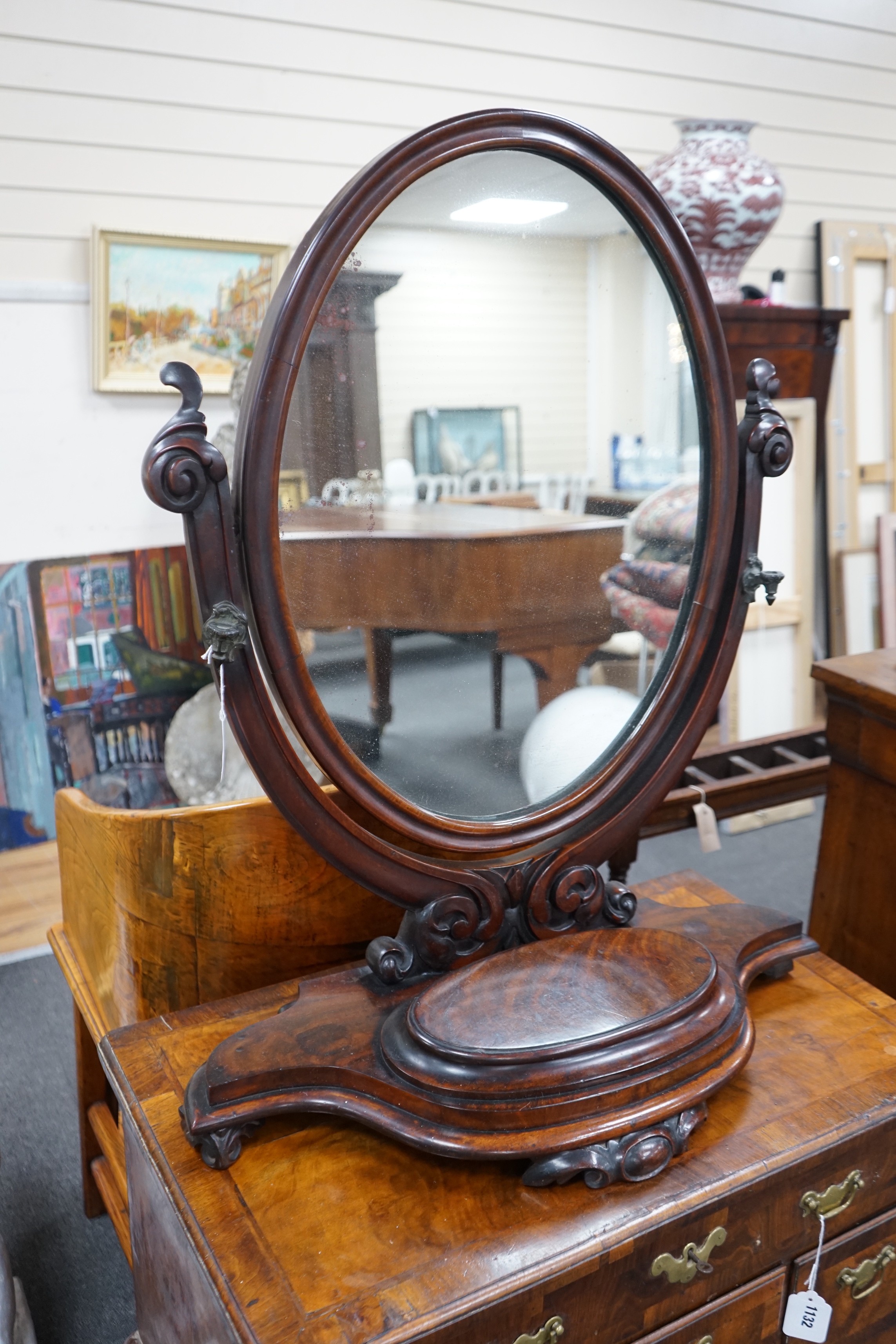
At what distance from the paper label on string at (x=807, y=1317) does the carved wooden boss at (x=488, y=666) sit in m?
0.24

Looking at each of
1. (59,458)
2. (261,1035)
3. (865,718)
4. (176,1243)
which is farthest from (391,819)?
(59,458)

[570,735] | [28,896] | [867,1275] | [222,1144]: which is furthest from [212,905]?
[28,896]

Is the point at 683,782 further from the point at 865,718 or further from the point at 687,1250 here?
the point at 687,1250

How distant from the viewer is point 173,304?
2.58 meters

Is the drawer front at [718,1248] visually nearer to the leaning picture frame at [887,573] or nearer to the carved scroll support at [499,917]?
the carved scroll support at [499,917]

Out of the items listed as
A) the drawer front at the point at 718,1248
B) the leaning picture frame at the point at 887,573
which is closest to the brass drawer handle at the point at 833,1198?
the drawer front at the point at 718,1248

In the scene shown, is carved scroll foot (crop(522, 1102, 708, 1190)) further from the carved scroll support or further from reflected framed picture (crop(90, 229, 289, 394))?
reflected framed picture (crop(90, 229, 289, 394))

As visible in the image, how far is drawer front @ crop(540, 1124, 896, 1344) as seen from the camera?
0.78 meters

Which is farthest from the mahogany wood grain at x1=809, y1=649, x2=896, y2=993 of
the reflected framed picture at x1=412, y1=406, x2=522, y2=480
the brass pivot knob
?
the reflected framed picture at x1=412, y1=406, x2=522, y2=480

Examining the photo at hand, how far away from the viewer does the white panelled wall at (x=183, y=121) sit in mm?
2385

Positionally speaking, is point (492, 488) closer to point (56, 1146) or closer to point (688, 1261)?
point (688, 1261)

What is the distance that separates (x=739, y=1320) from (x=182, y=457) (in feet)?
2.87

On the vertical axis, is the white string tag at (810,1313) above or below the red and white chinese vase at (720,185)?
below

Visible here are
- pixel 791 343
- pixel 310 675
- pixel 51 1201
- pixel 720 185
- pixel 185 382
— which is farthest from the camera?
pixel 791 343
